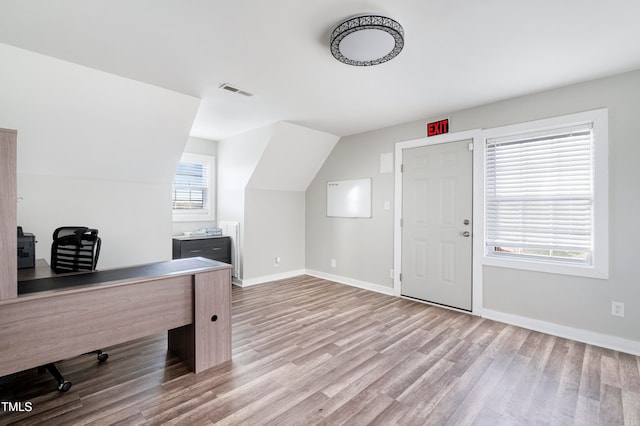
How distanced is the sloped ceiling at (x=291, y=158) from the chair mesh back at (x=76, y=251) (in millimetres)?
2380

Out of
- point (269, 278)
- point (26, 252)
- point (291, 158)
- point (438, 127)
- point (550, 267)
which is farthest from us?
point (269, 278)

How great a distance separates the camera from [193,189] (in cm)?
507

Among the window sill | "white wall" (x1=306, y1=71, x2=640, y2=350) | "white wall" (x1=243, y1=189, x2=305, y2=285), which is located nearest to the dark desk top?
"white wall" (x1=243, y1=189, x2=305, y2=285)

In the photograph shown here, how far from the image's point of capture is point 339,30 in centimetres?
197

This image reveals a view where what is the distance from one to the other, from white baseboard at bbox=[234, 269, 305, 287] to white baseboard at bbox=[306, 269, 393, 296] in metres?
0.23

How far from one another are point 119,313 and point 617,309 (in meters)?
4.03

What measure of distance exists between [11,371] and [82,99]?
2333 mm

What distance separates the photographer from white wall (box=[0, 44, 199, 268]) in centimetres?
258

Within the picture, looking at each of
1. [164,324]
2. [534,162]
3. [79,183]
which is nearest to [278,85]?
[164,324]

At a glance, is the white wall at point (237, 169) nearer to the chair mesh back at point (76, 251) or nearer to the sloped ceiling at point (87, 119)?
the sloped ceiling at point (87, 119)

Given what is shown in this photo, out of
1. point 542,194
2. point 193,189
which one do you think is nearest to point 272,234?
point 193,189

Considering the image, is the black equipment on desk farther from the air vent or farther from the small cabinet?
the air vent

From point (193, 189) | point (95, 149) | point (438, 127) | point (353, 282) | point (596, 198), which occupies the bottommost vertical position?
point (353, 282)

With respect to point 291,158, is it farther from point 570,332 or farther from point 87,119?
point 570,332
